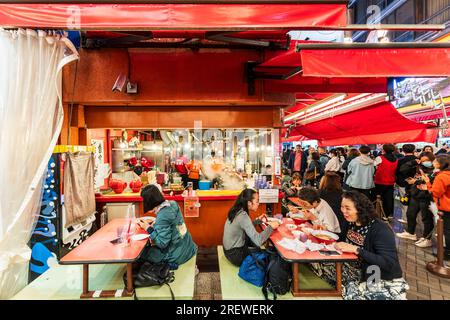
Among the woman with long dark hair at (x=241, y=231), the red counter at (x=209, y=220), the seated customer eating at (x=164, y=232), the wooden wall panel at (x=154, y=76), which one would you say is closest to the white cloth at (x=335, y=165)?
the red counter at (x=209, y=220)

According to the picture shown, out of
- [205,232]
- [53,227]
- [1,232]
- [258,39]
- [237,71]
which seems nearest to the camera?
[1,232]

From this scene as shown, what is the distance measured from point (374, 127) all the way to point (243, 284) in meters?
4.11

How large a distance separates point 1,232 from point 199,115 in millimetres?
3870

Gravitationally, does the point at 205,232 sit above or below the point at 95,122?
below

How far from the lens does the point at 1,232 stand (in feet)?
11.5

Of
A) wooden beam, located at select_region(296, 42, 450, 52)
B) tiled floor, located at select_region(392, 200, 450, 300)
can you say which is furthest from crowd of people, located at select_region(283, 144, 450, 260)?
wooden beam, located at select_region(296, 42, 450, 52)

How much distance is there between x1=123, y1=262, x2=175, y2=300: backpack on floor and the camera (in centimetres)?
333

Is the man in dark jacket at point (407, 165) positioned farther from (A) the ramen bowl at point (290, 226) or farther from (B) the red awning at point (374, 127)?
(A) the ramen bowl at point (290, 226)

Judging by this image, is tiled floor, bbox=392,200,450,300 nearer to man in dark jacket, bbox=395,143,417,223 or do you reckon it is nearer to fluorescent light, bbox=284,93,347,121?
man in dark jacket, bbox=395,143,417,223

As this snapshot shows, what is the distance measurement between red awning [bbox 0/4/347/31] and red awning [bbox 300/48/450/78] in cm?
34

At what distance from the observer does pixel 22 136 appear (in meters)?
3.70

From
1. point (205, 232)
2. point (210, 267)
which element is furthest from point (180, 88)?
point (210, 267)
